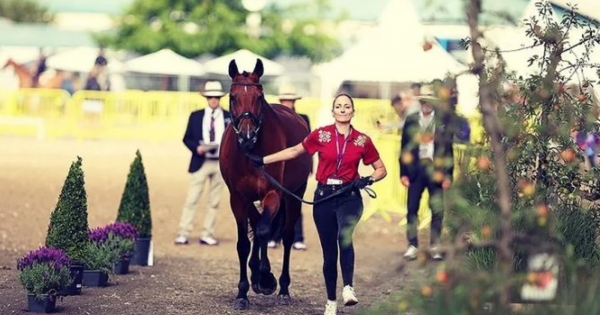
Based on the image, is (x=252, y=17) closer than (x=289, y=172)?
No

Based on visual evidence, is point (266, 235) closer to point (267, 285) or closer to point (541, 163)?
point (267, 285)

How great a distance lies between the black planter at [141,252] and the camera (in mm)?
14359

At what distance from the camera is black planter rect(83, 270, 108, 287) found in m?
12.2

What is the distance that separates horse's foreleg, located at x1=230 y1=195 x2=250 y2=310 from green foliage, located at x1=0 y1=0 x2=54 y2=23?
87784 millimetres

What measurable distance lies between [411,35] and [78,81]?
903 inches

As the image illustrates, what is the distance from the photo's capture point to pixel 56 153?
1163 inches

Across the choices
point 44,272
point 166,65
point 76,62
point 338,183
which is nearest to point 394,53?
point 338,183

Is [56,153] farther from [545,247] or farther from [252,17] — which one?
[252,17]

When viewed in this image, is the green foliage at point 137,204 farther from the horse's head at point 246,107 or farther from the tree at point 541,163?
the tree at point 541,163

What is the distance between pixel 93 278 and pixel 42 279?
1760mm

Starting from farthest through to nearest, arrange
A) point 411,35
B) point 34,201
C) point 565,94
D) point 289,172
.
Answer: point 411,35
point 34,201
point 289,172
point 565,94

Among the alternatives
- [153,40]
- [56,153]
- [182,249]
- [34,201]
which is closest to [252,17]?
[153,40]

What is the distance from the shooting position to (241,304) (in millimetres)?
11320

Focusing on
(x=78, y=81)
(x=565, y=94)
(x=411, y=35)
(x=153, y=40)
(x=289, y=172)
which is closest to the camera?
(x=565, y=94)
